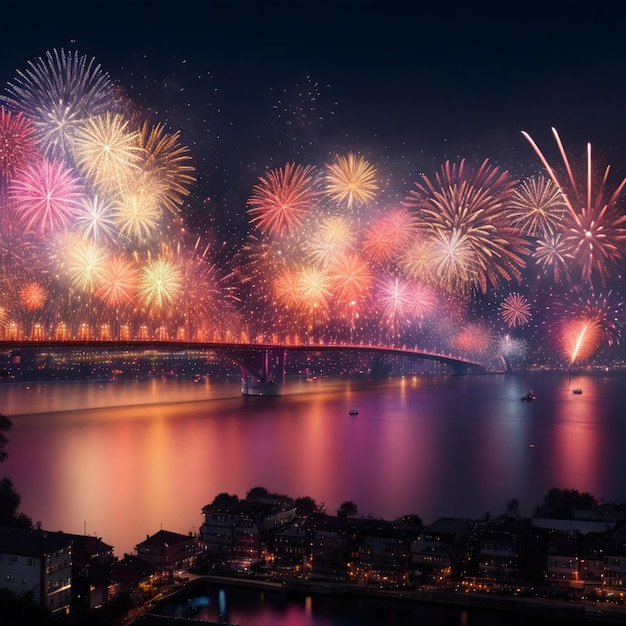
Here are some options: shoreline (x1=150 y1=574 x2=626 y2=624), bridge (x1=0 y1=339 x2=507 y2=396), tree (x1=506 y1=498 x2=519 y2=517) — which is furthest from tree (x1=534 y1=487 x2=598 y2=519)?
bridge (x1=0 y1=339 x2=507 y2=396)

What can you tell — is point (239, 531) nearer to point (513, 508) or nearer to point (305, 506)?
point (305, 506)

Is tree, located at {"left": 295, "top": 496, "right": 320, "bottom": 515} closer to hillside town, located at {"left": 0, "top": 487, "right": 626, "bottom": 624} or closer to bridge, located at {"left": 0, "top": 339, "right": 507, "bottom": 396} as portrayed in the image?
hillside town, located at {"left": 0, "top": 487, "right": 626, "bottom": 624}

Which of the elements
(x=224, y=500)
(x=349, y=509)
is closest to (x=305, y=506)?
(x=349, y=509)

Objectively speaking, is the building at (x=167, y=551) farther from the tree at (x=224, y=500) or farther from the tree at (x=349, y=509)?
the tree at (x=349, y=509)

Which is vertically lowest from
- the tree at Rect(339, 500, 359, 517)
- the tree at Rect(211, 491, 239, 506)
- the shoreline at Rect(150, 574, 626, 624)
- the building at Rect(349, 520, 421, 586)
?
the shoreline at Rect(150, 574, 626, 624)

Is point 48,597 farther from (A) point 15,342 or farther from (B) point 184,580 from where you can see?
(A) point 15,342

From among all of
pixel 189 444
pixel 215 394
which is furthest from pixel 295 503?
pixel 215 394
